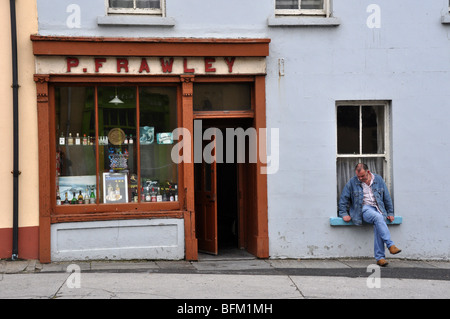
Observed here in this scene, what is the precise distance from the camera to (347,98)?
995 centimetres

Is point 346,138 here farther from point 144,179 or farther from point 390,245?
point 144,179

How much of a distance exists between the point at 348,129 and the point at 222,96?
2.23 meters

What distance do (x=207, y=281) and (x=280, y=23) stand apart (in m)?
4.37

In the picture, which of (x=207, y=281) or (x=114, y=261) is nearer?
(x=207, y=281)

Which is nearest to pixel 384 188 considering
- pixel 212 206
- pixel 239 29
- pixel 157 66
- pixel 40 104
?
pixel 212 206

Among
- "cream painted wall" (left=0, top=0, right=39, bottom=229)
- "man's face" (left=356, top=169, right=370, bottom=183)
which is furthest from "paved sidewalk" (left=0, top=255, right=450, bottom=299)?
"man's face" (left=356, top=169, right=370, bottom=183)

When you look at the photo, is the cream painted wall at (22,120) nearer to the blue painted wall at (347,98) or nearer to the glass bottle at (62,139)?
the glass bottle at (62,139)

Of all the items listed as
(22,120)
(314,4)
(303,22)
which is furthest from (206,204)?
(314,4)

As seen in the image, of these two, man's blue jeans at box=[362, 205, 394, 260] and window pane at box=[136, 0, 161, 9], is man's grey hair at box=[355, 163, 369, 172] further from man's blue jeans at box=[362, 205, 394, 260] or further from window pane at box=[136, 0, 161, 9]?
window pane at box=[136, 0, 161, 9]

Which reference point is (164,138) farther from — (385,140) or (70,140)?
(385,140)

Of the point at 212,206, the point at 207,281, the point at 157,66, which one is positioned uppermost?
the point at 157,66

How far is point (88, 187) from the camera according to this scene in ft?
31.9

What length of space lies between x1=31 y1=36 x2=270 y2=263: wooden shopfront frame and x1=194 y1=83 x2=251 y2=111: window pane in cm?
12

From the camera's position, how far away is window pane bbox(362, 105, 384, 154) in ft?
33.4
